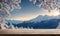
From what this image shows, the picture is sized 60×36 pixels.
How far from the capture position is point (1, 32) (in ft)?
4.90

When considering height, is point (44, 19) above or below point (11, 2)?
below

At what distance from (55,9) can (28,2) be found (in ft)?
0.91

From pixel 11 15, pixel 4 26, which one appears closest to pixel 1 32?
pixel 4 26

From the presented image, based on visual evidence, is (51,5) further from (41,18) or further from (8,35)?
(8,35)

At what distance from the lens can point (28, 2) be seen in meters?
1.55

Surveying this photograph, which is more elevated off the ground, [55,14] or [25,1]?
[25,1]

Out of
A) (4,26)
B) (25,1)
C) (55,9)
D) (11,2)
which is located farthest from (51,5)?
(4,26)

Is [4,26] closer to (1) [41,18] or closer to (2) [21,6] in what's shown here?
(2) [21,6]

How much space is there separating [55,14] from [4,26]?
0.52 meters

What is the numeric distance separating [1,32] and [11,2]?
0.31 metres

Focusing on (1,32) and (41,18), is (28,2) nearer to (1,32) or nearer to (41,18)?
(41,18)

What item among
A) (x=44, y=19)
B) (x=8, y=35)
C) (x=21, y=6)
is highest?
(x=21, y=6)

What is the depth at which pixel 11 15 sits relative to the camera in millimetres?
1537

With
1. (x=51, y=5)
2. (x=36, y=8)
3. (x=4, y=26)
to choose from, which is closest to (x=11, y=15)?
(x=4, y=26)
